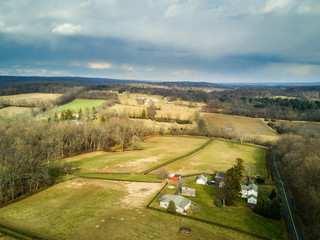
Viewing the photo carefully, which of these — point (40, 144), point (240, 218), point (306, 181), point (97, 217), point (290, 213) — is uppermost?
point (306, 181)

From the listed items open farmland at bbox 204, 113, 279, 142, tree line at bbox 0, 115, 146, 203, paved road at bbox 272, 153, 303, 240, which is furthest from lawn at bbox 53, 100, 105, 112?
paved road at bbox 272, 153, 303, 240

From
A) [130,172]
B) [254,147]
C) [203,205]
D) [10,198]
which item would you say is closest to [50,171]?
[10,198]

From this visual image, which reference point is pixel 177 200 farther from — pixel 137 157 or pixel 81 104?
pixel 81 104

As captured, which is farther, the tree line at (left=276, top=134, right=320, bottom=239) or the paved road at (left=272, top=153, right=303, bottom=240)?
the tree line at (left=276, top=134, right=320, bottom=239)

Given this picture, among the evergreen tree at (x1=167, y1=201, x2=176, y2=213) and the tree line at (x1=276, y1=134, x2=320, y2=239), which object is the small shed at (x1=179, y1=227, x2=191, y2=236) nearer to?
the evergreen tree at (x1=167, y1=201, x2=176, y2=213)

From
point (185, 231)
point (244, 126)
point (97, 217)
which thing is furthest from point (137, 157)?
point (244, 126)

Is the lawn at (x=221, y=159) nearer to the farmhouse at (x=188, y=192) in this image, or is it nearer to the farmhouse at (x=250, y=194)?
the farmhouse at (x=188, y=192)

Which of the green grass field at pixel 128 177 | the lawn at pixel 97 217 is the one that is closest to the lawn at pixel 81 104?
the green grass field at pixel 128 177
